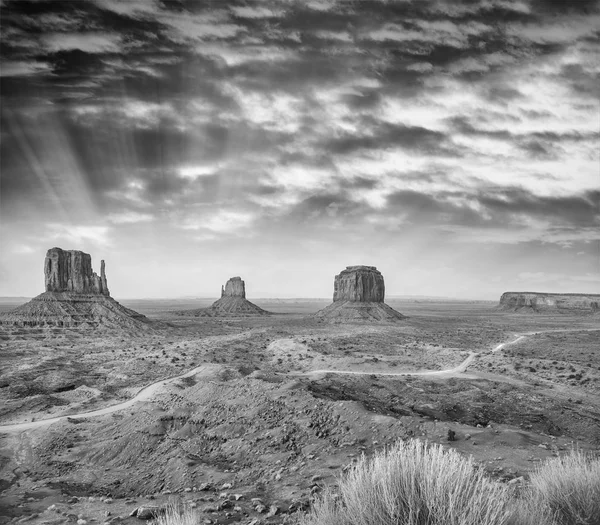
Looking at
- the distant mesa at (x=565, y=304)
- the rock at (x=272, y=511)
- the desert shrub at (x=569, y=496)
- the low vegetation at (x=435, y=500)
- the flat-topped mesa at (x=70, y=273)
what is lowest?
the distant mesa at (x=565, y=304)

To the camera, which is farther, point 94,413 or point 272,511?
point 94,413

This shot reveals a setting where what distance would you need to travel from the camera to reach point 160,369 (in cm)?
4553

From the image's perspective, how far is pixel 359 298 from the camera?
139 metres

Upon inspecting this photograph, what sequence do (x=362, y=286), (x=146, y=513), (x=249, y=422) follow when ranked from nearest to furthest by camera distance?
(x=146, y=513) → (x=249, y=422) → (x=362, y=286)

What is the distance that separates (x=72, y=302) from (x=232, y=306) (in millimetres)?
79578

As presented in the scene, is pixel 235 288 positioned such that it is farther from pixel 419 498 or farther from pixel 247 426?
pixel 419 498

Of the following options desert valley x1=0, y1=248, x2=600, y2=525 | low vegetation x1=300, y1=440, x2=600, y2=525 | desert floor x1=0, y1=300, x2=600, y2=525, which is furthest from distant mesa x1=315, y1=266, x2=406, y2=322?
low vegetation x1=300, y1=440, x2=600, y2=525

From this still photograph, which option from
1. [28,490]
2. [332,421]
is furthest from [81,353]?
[332,421]

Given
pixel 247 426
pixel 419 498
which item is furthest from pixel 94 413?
pixel 419 498

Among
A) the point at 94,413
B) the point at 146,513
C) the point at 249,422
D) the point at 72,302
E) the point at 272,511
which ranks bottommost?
the point at 94,413

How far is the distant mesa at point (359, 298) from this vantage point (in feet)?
413

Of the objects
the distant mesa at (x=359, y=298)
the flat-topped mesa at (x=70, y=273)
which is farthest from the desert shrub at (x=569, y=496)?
the distant mesa at (x=359, y=298)

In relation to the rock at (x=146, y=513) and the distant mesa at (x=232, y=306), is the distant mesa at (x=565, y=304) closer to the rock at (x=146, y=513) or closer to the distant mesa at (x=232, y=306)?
the distant mesa at (x=232, y=306)

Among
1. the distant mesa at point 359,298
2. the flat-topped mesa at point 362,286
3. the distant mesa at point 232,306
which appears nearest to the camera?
the distant mesa at point 359,298
